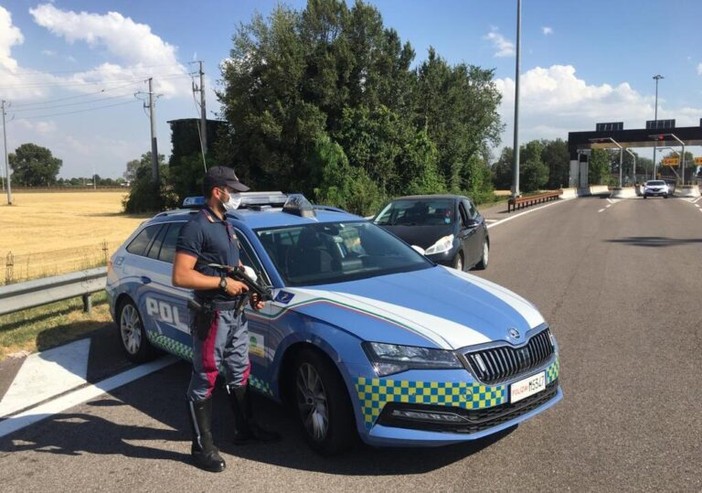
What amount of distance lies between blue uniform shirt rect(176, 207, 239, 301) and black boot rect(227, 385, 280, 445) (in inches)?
26.9

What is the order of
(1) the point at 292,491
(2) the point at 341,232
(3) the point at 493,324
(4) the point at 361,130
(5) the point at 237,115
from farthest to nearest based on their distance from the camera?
1. (5) the point at 237,115
2. (4) the point at 361,130
3. (2) the point at 341,232
4. (3) the point at 493,324
5. (1) the point at 292,491

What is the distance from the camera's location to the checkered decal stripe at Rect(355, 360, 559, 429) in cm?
333

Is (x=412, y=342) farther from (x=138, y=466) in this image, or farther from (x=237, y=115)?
(x=237, y=115)

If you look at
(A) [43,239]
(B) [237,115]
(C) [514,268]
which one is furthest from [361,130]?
(C) [514,268]

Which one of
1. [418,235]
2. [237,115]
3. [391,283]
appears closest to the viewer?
[391,283]

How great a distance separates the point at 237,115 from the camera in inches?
1382

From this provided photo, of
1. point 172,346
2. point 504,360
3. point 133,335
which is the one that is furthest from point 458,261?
point 504,360

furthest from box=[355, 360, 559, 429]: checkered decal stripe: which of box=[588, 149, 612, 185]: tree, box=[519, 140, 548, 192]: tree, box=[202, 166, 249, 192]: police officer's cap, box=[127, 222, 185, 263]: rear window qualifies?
box=[588, 149, 612, 185]: tree

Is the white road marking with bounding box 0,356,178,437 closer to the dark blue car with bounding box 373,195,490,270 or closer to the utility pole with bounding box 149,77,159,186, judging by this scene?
the dark blue car with bounding box 373,195,490,270

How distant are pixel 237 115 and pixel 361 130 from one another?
7958mm

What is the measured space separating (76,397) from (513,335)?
11.9 feet

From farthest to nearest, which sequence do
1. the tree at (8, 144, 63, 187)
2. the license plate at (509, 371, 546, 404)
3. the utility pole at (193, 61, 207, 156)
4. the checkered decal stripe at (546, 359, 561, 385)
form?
the tree at (8, 144, 63, 187) → the utility pole at (193, 61, 207, 156) → the checkered decal stripe at (546, 359, 561, 385) → the license plate at (509, 371, 546, 404)

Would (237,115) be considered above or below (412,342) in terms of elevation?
above

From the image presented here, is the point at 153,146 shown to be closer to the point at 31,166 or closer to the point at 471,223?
the point at 471,223
